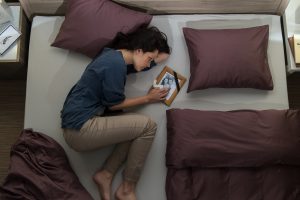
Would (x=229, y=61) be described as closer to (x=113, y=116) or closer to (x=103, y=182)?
(x=113, y=116)

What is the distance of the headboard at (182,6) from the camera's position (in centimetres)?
227

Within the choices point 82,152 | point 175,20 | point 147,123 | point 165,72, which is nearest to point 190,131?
point 147,123

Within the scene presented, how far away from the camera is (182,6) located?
2.31 metres

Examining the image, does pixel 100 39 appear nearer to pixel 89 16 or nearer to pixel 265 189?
pixel 89 16

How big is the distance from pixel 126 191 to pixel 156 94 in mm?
554

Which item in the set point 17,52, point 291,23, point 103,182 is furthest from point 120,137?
point 291,23

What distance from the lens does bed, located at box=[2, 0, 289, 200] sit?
6.64ft

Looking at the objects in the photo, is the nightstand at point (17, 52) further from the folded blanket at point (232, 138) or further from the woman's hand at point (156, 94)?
the folded blanket at point (232, 138)

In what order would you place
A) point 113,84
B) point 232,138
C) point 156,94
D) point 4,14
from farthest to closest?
point 4,14
point 156,94
point 232,138
point 113,84

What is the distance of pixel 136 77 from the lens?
2184 mm

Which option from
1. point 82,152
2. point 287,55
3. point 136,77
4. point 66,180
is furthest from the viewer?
point 287,55

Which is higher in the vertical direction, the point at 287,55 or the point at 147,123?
the point at 287,55

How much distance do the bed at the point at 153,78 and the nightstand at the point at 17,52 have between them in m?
0.07

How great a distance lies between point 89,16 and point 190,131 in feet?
2.86
